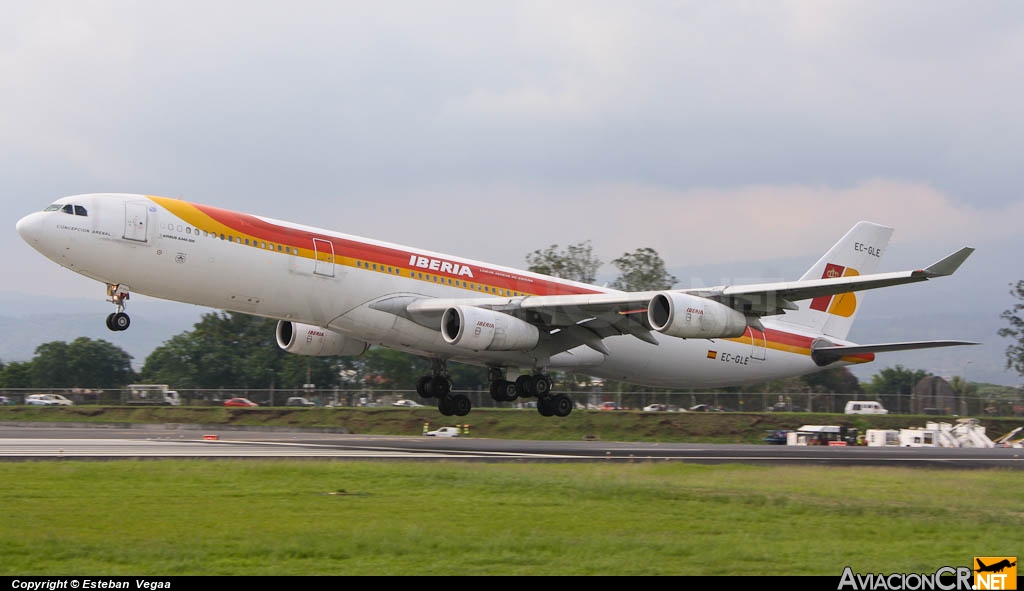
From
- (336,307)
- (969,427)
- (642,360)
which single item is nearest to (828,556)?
(336,307)

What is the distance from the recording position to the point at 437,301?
3272 cm

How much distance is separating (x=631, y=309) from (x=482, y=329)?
503cm

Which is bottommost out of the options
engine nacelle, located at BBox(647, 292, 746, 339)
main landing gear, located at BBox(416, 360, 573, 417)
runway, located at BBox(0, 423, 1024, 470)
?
runway, located at BBox(0, 423, 1024, 470)

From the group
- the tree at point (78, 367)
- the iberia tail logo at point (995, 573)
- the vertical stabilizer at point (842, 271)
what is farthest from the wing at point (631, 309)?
the tree at point (78, 367)

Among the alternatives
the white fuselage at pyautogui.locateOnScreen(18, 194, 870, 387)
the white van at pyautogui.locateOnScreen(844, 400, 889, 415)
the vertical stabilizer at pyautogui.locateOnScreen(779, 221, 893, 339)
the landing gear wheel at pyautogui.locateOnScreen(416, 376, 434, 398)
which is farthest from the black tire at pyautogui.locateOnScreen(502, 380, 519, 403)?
the white van at pyautogui.locateOnScreen(844, 400, 889, 415)

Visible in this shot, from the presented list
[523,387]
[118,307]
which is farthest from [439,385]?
[118,307]

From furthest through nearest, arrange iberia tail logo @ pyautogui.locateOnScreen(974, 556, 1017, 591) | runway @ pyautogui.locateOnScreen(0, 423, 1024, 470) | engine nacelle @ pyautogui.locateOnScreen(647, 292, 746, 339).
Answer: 1. engine nacelle @ pyautogui.locateOnScreen(647, 292, 746, 339)
2. runway @ pyautogui.locateOnScreen(0, 423, 1024, 470)
3. iberia tail logo @ pyautogui.locateOnScreen(974, 556, 1017, 591)

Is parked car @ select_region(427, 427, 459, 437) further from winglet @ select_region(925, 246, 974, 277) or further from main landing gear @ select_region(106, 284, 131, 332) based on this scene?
winglet @ select_region(925, 246, 974, 277)

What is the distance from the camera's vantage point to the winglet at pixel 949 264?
26.3 m

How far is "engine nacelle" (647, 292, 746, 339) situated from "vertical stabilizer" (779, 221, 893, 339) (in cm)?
1025

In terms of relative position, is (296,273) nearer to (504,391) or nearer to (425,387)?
(425,387)

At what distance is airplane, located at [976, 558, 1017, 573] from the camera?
13430mm

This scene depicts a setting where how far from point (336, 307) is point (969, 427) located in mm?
38115

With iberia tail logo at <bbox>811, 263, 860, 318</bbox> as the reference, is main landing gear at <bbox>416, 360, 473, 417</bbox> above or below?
below
